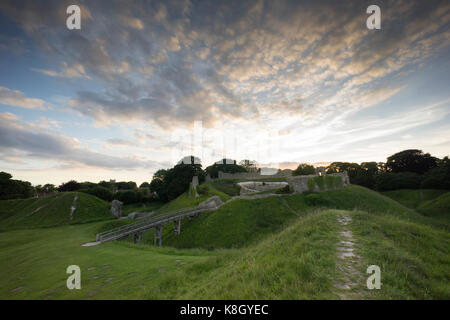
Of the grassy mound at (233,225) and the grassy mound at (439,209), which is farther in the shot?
the grassy mound at (439,209)

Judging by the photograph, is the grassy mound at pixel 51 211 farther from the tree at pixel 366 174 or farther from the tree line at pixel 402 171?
the tree at pixel 366 174

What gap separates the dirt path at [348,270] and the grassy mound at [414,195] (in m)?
57.9

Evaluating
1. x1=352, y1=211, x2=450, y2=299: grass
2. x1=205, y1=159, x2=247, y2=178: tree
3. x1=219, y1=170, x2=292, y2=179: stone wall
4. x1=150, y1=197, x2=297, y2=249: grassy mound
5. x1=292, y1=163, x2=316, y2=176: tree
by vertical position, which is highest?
x1=205, y1=159, x2=247, y2=178: tree

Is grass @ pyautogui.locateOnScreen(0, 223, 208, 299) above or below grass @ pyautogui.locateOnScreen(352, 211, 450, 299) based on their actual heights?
below

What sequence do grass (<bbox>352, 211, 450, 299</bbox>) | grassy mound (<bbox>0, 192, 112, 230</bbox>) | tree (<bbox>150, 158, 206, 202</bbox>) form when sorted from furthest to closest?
tree (<bbox>150, 158, 206, 202</bbox>)
grassy mound (<bbox>0, 192, 112, 230</bbox>)
grass (<bbox>352, 211, 450, 299</bbox>)

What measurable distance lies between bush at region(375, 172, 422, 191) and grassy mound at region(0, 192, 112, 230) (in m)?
84.9

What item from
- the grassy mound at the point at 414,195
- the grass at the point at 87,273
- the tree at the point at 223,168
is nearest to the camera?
the grass at the point at 87,273

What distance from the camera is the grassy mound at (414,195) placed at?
151 ft

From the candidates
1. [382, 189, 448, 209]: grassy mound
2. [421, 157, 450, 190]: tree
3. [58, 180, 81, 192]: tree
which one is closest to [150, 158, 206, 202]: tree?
[58, 180, 81, 192]: tree

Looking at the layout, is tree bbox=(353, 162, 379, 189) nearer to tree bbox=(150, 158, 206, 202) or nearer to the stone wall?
the stone wall

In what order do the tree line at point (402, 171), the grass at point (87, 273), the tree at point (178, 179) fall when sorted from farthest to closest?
the tree at point (178, 179) < the tree line at point (402, 171) < the grass at point (87, 273)

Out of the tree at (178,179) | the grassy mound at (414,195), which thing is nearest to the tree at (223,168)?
the tree at (178,179)

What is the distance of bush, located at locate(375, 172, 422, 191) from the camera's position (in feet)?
180
